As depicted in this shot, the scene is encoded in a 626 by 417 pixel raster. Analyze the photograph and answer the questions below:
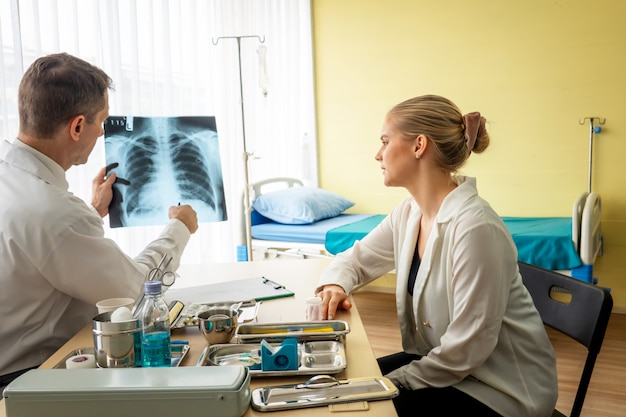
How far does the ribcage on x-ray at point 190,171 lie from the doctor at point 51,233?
1.96 feet

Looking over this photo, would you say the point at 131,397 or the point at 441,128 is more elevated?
the point at 441,128

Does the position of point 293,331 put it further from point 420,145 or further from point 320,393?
point 420,145

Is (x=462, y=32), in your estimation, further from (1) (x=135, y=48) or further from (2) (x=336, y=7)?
(1) (x=135, y=48)

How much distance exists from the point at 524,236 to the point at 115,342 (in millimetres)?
2579

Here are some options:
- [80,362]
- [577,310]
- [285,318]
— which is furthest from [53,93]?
[577,310]

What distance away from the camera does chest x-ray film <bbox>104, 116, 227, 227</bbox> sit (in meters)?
2.03

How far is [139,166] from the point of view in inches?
83.1

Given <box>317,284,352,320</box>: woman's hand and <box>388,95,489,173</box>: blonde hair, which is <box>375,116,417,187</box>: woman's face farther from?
<box>317,284,352,320</box>: woman's hand

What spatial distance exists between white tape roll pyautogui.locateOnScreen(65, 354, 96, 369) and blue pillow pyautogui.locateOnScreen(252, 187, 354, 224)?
9.15ft

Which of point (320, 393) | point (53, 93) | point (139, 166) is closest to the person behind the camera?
point (320, 393)

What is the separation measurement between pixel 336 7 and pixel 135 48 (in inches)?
79.9

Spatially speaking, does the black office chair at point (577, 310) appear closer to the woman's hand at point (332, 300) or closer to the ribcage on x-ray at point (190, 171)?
the woman's hand at point (332, 300)

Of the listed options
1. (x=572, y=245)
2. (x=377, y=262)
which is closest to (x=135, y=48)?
(x=377, y=262)

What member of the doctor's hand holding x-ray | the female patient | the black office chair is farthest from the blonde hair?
the doctor's hand holding x-ray
